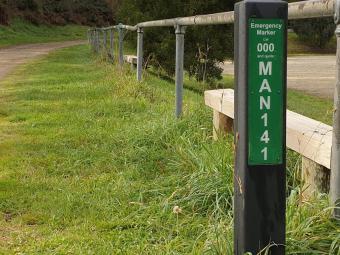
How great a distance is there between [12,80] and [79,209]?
9.99 metres

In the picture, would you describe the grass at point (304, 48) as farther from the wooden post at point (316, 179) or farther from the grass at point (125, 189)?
the wooden post at point (316, 179)

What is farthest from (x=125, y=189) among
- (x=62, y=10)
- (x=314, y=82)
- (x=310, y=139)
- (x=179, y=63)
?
(x=62, y=10)

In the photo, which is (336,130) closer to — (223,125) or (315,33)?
(223,125)

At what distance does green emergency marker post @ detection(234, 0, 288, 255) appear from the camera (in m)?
2.38

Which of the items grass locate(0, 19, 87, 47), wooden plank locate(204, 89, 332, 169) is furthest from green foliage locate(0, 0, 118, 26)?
wooden plank locate(204, 89, 332, 169)

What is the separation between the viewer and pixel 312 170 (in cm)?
345

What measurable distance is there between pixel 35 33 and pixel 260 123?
46.1m

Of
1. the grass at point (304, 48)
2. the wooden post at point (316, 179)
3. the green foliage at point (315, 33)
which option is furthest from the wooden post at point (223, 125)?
the green foliage at point (315, 33)

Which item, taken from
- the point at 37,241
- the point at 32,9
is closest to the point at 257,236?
the point at 37,241

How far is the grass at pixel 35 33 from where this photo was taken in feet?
130

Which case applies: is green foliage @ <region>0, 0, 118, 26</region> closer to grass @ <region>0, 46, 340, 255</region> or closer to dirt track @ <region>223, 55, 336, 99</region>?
dirt track @ <region>223, 55, 336, 99</region>

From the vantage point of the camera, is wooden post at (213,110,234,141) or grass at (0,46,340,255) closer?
grass at (0,46,340,255)

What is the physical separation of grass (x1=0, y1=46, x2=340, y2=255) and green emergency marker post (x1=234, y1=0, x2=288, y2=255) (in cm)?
25

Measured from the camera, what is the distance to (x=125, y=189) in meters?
4.24
